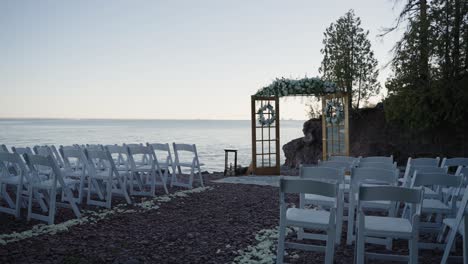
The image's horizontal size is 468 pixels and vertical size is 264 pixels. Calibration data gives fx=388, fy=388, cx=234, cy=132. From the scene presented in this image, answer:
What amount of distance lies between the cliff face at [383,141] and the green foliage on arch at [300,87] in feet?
10.9

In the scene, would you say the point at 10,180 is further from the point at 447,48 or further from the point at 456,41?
the point at 456,41

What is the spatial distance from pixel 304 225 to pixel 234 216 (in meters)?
2.27

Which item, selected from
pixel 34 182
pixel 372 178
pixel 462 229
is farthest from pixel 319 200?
pixel 34 182

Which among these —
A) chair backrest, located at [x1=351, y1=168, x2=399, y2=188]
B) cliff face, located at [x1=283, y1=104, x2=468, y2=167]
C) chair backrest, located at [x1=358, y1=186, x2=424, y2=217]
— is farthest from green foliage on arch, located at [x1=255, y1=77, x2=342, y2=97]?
chair backrest, located at [x1=358, y1=186, x2=424, y2=217]

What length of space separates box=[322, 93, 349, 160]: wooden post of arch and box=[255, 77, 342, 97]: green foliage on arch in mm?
255

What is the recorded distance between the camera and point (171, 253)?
364 cm

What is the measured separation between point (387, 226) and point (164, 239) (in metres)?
2.28

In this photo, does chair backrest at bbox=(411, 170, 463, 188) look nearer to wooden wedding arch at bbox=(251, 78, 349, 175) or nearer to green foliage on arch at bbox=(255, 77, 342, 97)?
wooden wedding arch at bbox=(251, 78, 349, 175)

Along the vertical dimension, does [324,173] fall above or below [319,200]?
above

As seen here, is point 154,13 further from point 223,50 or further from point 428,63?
point 428,63

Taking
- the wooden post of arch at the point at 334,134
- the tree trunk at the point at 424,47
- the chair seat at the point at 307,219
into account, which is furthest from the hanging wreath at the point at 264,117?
the chair seat at the point at 307,219

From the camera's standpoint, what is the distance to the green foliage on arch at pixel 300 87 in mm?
10164

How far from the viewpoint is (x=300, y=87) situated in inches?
404

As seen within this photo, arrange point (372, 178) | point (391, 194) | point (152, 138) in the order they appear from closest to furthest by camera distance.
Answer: point (391, 194), point (372, 178), point (152, 138)
